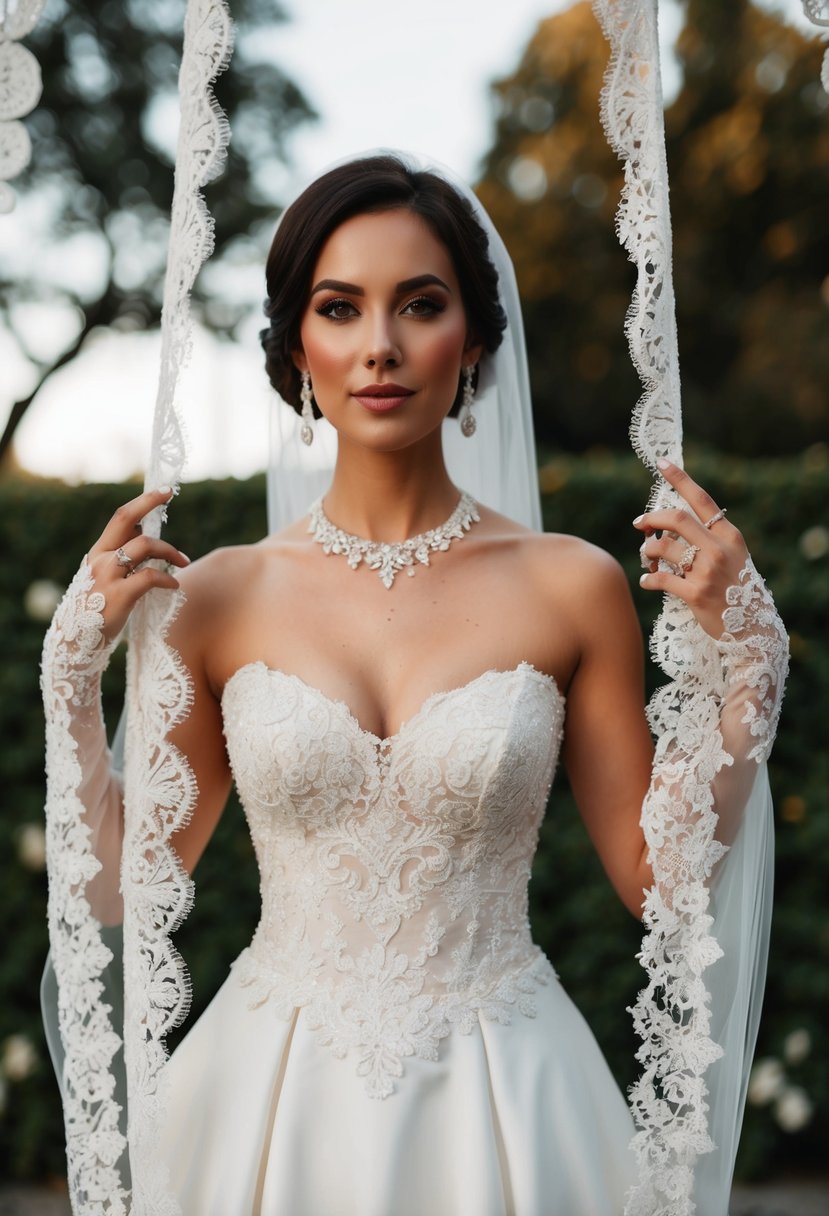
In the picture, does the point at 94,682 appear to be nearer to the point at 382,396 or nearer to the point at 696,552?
the point at 382,396

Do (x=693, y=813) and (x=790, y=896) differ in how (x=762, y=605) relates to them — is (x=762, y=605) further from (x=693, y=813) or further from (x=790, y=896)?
(x=790, y=896)

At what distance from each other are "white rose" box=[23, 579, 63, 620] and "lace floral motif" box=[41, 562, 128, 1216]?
8.31ft

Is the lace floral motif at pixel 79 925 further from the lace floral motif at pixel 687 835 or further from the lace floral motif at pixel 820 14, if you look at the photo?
the lace floral motif at pixel 820 14

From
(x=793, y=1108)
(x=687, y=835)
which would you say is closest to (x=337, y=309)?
(x=687, y=835)

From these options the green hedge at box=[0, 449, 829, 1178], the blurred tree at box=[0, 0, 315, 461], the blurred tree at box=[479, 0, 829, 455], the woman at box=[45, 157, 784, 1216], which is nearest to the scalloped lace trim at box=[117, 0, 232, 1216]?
the woman at box=[45, 157, 784, 1216]

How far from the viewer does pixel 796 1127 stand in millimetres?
4914

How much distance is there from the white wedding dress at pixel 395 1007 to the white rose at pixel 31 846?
2507mm

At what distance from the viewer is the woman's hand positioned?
239 centimetres

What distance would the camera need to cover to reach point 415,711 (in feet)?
8.22

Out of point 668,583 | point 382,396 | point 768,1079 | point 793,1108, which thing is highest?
point 382,396

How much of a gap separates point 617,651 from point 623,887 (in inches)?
18.7

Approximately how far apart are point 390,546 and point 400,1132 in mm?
1148

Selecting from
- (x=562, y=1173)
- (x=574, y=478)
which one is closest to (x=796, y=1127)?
(x=574, y=478)

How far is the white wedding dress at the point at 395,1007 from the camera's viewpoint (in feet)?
7.74
